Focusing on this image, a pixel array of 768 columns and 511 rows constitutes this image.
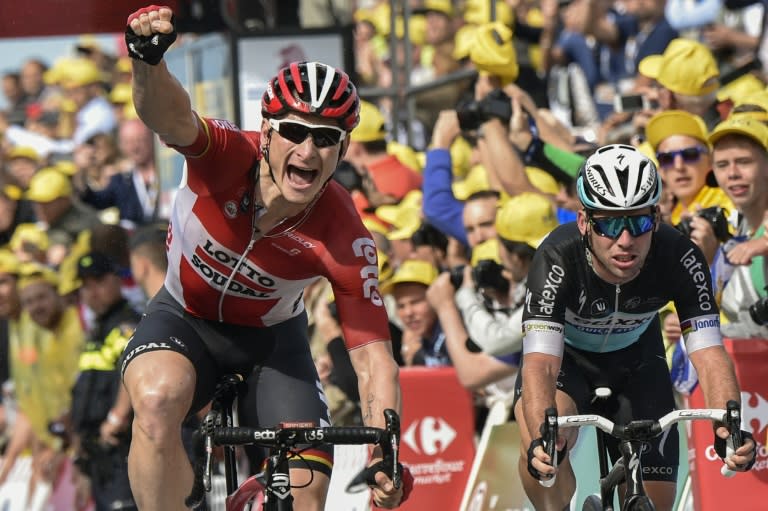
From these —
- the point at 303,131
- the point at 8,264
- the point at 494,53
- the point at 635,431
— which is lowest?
the point at 635,431

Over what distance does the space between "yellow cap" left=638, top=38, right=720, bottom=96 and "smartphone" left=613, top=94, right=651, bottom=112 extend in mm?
635

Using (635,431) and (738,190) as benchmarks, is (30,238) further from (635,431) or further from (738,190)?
(635,431)

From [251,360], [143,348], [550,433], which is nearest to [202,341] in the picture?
[251,360]

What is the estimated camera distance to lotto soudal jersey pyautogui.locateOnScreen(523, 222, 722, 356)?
7246mm

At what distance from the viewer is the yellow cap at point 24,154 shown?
1773 cm

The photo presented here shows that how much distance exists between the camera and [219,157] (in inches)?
266

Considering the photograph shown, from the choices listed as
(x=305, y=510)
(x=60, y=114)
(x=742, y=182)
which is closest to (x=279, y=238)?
(x=305, y=510)

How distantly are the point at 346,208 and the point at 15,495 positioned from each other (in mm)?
7334

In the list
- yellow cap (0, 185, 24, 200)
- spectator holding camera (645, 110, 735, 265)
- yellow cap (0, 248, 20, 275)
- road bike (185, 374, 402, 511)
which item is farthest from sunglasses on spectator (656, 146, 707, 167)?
yellow cap (0, 185, 24, 200)

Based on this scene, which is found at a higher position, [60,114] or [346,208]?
[60,114]

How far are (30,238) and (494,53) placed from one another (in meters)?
6.22

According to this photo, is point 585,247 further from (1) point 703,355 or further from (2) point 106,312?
(2) point 106,312

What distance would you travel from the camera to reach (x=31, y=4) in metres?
12.3

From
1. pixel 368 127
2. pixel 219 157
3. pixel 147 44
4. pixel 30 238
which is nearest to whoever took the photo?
pixel 147 44
